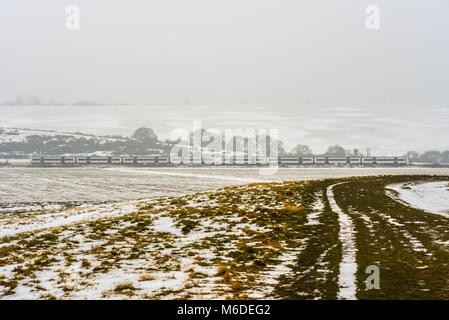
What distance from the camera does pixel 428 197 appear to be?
27875mm

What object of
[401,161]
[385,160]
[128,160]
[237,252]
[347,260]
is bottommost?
[237,252]

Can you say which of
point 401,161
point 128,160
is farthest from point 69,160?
point 401,161

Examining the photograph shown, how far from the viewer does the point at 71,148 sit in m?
199

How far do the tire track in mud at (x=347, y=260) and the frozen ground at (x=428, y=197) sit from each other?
5038 mm

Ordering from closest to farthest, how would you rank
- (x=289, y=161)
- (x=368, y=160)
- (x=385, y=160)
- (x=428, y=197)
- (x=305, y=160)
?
(x=428, y=197) → (x=385, y=160) → (x=368, y=160) → (x=305, y=160) → (x=289, y=161)

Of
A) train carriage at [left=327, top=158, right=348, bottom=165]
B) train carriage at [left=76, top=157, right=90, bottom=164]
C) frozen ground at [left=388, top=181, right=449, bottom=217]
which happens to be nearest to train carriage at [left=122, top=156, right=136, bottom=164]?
train carriage at [left=76, top=157, right=90, bottom=164]

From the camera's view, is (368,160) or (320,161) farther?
(368,160)

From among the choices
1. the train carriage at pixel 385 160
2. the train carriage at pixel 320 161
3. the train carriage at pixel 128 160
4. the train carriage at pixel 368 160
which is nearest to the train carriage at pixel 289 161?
the train carriage at pixel 320 161

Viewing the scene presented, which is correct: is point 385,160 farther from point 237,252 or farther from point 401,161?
point 237,252

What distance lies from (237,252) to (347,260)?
347cm

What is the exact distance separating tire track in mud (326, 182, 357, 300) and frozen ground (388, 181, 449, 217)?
504 centimetres

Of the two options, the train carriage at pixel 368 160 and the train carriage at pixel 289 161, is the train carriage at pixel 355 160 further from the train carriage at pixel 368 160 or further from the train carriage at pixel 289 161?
the train carriage at pixel 289 161

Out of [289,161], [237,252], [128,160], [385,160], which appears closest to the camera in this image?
[237,252]
